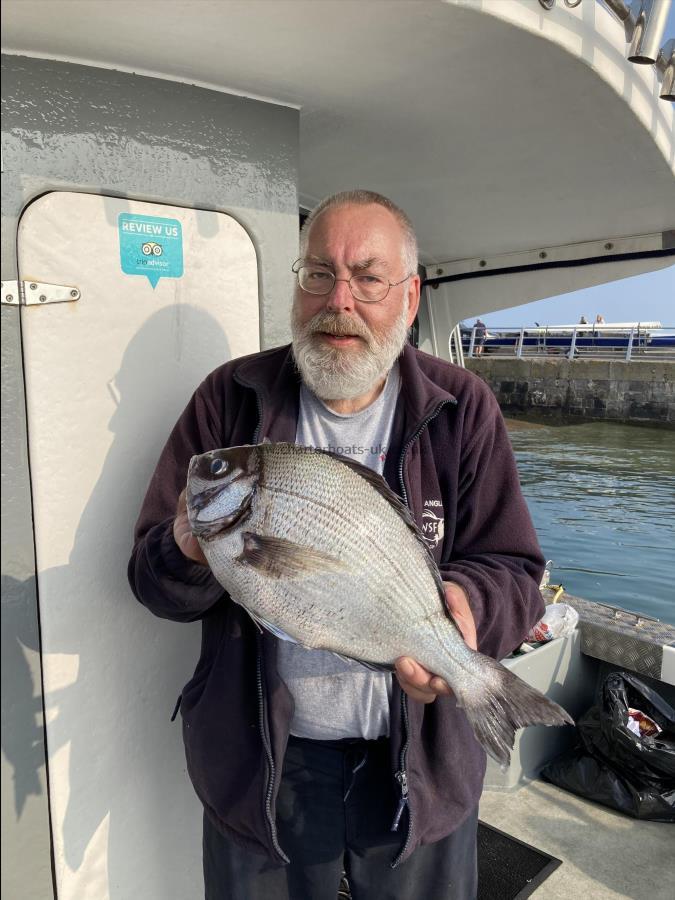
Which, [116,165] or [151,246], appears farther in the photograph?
[151,246]

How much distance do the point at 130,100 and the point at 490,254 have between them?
349 cm

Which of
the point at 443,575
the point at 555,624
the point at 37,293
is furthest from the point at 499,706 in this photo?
the point at 555,624

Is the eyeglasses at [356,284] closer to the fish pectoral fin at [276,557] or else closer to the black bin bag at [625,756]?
the fish pectoral fin at [276,557]

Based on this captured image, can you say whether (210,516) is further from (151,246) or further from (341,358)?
(151,246)

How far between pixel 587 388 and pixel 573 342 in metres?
3.22

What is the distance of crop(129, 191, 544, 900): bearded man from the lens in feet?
6.63

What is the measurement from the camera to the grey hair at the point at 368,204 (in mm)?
2139

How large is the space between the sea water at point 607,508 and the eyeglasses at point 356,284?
10394mm

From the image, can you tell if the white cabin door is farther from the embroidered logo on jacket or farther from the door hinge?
the embroidered logo on jacket

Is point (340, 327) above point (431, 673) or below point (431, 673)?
above

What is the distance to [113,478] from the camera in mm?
2443

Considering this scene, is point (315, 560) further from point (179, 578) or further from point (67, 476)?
point (67, 476)

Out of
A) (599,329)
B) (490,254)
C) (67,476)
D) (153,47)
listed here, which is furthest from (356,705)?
(599,329)

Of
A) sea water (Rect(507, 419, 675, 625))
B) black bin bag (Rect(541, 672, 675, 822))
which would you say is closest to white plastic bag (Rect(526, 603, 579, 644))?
black bin bag (Rect(541, 672, 675, 822))
